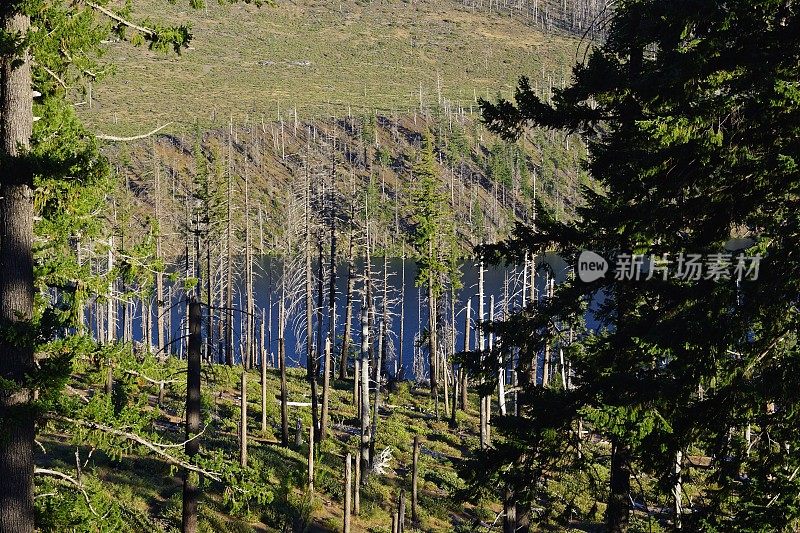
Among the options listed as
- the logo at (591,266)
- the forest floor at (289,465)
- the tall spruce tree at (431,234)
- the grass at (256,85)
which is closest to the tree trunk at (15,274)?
the forest floor at (289,465)

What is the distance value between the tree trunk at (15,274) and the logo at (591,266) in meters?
6.38

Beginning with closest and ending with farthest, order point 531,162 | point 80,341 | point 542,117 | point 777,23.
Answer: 1. point 777,23
2. point 80,341
3. point 542,117
4. point 531,162

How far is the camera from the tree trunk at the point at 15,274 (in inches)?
298

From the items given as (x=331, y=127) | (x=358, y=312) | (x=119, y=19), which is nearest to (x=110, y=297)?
(x=119, y=19)

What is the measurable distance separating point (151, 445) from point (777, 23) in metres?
7.97

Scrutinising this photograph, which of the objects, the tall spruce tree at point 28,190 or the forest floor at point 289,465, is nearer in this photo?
the tall spruce tree at point 28,190

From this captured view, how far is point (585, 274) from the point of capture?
9.12m

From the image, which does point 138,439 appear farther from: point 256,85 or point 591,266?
point 256,85

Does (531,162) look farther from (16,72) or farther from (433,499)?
(16,72)

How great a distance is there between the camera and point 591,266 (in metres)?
9.14

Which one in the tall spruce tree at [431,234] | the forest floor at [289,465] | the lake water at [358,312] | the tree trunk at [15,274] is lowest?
the lake water at [358,312]

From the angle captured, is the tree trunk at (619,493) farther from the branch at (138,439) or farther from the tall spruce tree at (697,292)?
the branch at (138,439)

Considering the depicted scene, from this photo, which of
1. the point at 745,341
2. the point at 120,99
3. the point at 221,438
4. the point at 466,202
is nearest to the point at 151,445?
the point at 745,341

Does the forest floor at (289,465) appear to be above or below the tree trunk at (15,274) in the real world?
below
